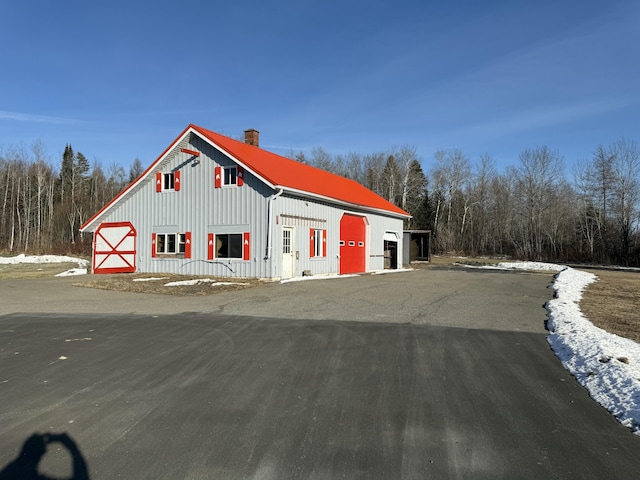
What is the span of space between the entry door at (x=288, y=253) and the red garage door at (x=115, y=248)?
28.0 ft

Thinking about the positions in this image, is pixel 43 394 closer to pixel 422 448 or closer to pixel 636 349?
pixel 422 448

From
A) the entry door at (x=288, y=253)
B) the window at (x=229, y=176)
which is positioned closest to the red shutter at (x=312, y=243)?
the entry door at (x=288, y=253)

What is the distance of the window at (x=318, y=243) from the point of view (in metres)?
21.3

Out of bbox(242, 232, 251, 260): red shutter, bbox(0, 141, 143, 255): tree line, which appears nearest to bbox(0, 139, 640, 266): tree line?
bbox(0, 141, 143, 255): tree line

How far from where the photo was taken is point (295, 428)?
3.95 meters

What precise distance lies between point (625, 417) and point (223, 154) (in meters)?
18.3

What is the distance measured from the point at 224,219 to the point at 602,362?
16.4 metres

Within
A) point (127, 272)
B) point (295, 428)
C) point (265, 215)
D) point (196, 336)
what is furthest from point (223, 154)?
point (295, 428)

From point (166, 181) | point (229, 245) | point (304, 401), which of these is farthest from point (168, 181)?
point (304, 401)

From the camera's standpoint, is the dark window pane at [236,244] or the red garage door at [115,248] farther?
the red garage door at [115,248]

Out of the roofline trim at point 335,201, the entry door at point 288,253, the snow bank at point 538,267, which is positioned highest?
Result: the roofline trim at point 335,201

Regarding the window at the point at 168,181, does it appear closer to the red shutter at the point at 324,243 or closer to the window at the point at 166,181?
the window at the point at 166,181

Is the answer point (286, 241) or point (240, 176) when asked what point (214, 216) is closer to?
point (240, 176)

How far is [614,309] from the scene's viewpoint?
36.2 feet
